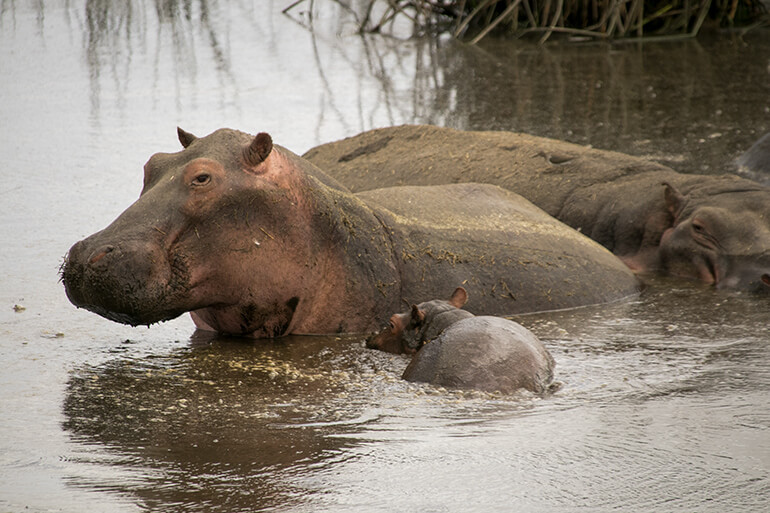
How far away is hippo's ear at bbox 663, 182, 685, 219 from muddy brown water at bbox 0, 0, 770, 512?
1.61 ft

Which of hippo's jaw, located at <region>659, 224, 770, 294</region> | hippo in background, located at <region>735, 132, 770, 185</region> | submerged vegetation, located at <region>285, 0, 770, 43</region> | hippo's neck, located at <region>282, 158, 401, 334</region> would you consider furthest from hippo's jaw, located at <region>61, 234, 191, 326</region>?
submerged vegetation, located at <region>285, 0, 770, 43</region>

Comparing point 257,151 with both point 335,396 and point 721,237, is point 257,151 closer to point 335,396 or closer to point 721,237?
point 335,396

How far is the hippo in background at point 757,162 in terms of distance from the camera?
945 centimetres

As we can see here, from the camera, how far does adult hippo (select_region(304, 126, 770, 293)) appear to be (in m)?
7.59

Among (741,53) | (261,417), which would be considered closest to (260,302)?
(261,417)

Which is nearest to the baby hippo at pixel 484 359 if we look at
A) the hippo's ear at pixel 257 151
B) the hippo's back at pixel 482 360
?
the hippo's back at pixel 482 360

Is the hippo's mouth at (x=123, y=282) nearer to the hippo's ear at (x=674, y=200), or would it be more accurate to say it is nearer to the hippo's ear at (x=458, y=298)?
the hippo's ear at (x=458, y=298)

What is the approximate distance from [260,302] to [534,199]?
2.84 meters

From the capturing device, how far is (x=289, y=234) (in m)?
6.14

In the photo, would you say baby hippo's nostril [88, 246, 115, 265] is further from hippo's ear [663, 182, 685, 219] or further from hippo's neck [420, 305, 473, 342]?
hippo's ear [663, 182, 685, 219]

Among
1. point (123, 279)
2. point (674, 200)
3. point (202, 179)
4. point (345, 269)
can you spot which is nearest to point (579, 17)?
point (674, 200)

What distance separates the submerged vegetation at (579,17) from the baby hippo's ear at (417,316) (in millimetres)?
10419

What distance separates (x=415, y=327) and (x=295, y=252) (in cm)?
73

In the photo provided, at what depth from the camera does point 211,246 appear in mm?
5867
